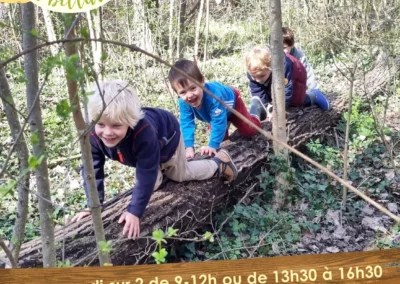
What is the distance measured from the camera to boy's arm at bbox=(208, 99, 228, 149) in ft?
6.99

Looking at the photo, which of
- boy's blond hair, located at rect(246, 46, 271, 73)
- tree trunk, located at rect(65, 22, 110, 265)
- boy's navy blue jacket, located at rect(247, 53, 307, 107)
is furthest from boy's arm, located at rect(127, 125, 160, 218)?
boy's navy blue jacket, located at rect(247, 53, 307, 107)

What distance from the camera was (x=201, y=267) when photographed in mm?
1137

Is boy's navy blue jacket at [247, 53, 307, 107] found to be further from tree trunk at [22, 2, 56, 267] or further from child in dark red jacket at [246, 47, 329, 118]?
tree trunk at [22, 2, 56, 267]

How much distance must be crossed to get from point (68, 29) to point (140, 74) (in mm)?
2388

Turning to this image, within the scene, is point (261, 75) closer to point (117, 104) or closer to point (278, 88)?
point (278, 88)

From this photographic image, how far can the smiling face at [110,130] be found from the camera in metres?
1.44

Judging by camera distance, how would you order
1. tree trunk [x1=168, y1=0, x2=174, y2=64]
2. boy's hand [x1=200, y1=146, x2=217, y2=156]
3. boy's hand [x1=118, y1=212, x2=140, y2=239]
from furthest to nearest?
tree trunk [x1=168, y1=0, x2=174, y2=64] → boy's hand [x1=200, y1=146, x2=217, y2=156] → boy's hand [x1=118, y1=212, x2=140, y2=239]

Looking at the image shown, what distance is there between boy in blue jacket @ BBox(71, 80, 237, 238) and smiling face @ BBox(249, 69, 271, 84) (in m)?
0.79

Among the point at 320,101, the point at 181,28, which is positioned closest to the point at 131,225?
the point at 320,101

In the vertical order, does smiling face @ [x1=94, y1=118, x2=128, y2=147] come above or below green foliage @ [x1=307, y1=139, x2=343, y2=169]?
above

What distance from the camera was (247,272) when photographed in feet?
3.81

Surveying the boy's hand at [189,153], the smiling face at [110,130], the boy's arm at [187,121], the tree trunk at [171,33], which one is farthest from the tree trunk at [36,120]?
the tree trunk at [171,33]

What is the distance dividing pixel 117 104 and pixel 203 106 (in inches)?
32.3

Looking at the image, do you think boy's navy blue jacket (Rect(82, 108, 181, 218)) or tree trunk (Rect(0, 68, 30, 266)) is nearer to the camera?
tree trunk (Rect(0, 68, 30, 266))
